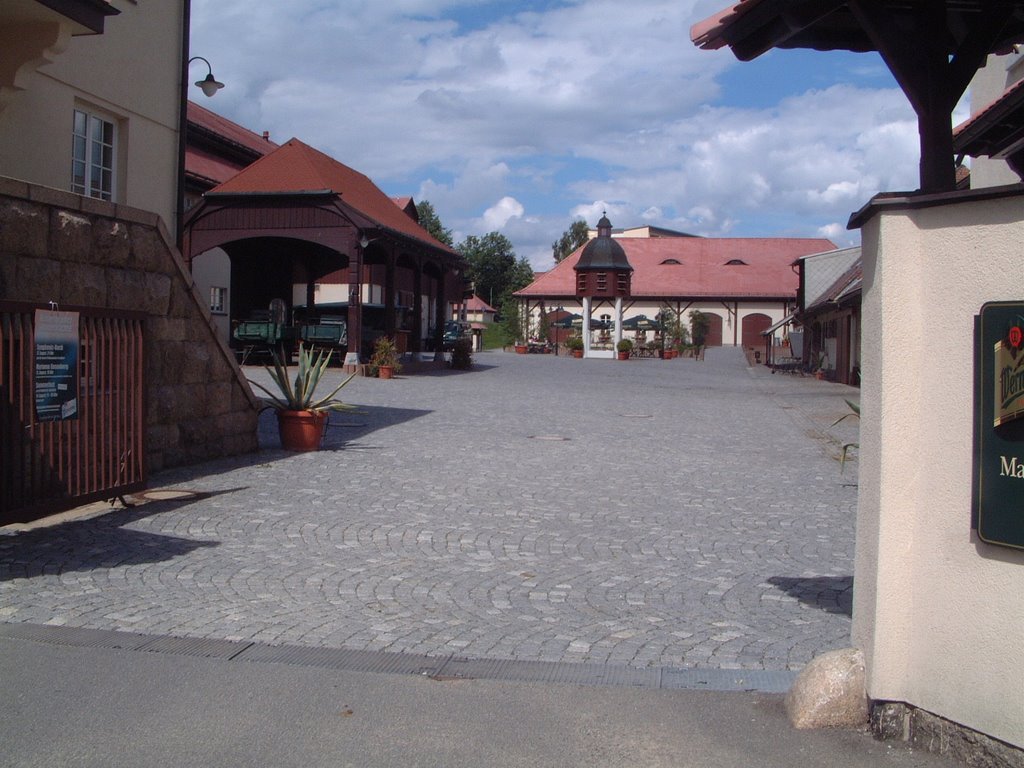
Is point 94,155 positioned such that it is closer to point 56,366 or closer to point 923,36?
point 56,366

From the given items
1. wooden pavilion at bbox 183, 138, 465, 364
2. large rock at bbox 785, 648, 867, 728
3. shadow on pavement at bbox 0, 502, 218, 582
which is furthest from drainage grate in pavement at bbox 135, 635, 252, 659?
wooden pavilion at bbox 183, 138, 465, 364

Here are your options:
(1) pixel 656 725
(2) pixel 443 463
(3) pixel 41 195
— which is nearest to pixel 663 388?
(2) pixel 443 463

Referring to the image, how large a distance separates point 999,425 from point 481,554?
4442mm

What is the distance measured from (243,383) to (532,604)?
6.75 meters

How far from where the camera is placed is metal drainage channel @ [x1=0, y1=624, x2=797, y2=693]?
16.5 ft

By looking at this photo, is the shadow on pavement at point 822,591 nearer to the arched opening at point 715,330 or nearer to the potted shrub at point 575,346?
the potted shrub at point 575,346

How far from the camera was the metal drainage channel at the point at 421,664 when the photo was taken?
5023mm

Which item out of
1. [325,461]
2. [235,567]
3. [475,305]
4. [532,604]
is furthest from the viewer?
[475,305]

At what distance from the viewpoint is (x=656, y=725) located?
14.6 feet

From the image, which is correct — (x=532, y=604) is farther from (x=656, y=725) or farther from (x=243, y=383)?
(x=243, y=383)

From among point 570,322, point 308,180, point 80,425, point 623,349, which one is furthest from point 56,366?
point 570,322

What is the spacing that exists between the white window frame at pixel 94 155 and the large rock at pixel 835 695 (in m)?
11.6

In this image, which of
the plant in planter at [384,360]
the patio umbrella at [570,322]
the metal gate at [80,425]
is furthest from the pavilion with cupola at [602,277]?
the metal gate at [80,425]

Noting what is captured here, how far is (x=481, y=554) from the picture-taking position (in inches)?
305
